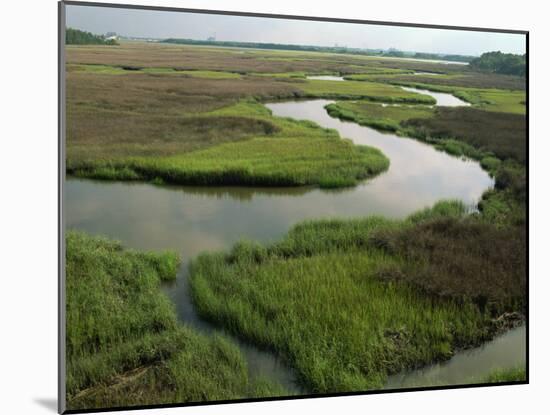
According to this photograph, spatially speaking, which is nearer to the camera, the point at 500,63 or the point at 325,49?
the point at 325,49

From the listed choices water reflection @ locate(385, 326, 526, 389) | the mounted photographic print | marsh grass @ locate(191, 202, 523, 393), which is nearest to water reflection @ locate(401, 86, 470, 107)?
the mounted photographic print

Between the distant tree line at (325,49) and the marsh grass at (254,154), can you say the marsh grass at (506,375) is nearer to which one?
the marsh grass at (254,154)

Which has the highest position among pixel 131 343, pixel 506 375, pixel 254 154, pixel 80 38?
pixel 80 38

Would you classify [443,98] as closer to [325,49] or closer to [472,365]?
[325,49]

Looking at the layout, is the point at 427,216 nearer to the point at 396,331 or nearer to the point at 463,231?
the point at 463,231

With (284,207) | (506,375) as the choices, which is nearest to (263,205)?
(284,207)

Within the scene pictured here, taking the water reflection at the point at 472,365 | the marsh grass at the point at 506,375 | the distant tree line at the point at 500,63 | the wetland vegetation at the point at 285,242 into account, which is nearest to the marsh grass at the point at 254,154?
the wetland vegetation at the point at 285,242
